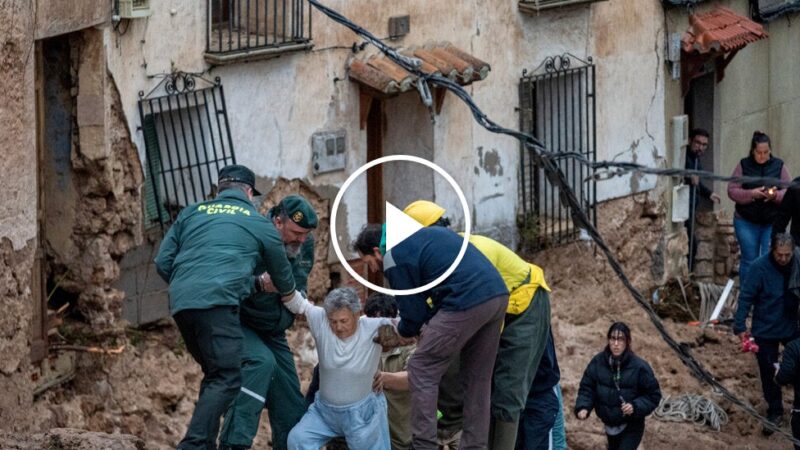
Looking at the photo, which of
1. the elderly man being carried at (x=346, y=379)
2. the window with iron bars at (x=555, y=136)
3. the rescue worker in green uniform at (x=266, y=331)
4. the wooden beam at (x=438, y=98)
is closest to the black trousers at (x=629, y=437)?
the elderly man being carried at (x=346, y=379)

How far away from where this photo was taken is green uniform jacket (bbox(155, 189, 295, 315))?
1112cm

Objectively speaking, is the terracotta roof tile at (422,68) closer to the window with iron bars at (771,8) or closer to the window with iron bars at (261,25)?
the window with iron bars at (261,25)

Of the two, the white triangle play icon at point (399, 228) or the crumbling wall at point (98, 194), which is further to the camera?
the crumbling wall at point (98, 194)

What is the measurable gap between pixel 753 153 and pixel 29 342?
26.4 ft

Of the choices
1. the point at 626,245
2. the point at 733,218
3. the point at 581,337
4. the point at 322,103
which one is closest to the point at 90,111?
the point at 322,103

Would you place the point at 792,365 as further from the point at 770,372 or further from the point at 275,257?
the point at 275,257

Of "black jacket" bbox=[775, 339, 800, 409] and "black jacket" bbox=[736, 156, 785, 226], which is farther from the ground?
"black jacket" bbox=[736, 156, 785, 226]

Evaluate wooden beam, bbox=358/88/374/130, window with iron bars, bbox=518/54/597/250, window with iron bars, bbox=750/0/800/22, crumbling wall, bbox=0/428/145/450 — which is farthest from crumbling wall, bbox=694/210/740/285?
crumbling wall, bbox=0/428/145/450

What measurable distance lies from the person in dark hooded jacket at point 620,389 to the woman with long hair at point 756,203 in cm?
468

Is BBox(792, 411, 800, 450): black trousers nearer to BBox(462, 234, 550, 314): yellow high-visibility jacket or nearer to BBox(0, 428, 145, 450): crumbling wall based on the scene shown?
BBox(462, 234, 550, 314): yellow high-visibility jacket

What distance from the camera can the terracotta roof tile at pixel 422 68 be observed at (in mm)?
15922

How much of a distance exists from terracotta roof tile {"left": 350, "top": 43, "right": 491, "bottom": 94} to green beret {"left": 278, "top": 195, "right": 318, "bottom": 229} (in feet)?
13.4

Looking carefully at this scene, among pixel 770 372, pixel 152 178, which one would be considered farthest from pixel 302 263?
pixel 770 372

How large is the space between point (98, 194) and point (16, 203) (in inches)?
52.7
